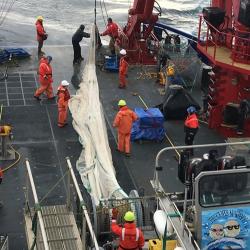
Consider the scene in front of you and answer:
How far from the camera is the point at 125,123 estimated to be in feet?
50.3

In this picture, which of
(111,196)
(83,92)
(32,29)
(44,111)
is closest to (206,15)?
(83,92)

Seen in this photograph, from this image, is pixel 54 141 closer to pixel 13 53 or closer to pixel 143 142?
pixel 143 142

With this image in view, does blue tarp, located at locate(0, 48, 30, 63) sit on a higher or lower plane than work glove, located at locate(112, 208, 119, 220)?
lower

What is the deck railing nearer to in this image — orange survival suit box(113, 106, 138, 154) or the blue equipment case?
orange survival suit box(113, 106, 138, 154)

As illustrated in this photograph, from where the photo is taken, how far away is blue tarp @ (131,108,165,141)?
16344mm

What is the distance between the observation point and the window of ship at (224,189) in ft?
27.8

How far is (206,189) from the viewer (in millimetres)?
8508

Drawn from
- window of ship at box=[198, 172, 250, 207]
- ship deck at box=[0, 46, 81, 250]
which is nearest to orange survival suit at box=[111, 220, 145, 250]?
window of ship at box=[198, 172, 250, 207]

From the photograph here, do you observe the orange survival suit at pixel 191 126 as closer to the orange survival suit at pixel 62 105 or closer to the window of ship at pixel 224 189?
the orange survival suit at pixel 62 105

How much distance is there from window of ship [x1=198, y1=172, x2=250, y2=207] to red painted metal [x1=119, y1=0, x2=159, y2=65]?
1449 cm

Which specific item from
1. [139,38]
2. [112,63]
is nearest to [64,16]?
[139,38]

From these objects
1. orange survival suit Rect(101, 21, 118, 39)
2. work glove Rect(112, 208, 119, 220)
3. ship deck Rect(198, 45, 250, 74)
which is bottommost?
work glove Rect(112, 208, 119, 220)

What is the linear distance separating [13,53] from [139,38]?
16.2 feet

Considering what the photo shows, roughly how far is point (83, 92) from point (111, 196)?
6472 mm
